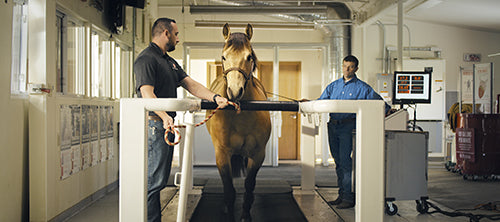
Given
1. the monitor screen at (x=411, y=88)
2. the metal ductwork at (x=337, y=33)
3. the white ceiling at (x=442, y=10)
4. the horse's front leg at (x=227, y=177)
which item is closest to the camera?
the horse's front leg at (x=227, y=177)

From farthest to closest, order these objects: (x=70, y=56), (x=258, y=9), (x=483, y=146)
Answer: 1. (x=258, y=9)
2. (x=483, y=146)
3. (x=70, y=56)

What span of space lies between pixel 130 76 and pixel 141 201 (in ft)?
15.3

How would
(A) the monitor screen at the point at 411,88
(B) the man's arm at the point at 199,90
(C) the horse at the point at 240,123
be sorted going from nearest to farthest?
(B) the man's arm at the point at 199,90 < (C) the horse at the point at 240,123 < (A) the monitor screen at the point at 411,88

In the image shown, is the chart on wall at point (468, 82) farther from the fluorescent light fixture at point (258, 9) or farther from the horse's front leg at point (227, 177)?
the horse's front leg at point (227, 177)

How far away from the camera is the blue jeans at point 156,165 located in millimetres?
2205

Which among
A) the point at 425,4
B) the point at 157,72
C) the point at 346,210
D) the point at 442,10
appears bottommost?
the point at 346,210

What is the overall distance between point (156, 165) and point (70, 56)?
2.28 m

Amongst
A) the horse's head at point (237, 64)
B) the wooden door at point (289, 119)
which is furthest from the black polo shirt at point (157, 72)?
the wooden door at point (289, 119)

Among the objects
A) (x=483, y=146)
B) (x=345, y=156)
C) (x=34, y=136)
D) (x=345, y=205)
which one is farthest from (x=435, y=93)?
(x=34, y=136)

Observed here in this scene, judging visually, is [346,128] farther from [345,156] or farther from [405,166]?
[405,166]

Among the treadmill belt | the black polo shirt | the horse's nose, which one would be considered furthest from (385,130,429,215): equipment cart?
the black polo shirt

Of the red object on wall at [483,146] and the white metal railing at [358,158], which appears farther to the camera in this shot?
the red object on wall at [483,146]

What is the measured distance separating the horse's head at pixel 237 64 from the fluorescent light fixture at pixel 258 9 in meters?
3.59

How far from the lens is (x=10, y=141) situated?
2838 mm
